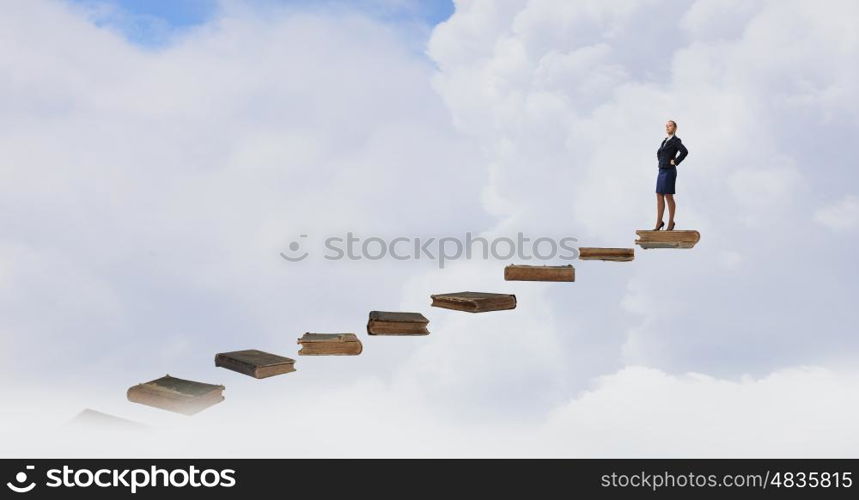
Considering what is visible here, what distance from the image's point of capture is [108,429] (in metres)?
8.16

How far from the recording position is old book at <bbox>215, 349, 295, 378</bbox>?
988 centimetres

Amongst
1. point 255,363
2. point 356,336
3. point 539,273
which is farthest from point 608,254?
point 255,363

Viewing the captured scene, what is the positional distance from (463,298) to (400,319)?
1.26 metres

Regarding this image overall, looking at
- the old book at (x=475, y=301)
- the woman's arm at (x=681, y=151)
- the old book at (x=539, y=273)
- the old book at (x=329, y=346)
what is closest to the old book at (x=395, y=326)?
the old book at (x=329, y=346)

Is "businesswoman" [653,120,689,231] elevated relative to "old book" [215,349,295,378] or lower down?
elevated

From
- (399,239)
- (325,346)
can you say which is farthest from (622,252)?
(325,346)

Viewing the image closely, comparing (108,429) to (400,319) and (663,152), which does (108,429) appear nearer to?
(400,319)

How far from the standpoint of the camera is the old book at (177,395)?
894cm

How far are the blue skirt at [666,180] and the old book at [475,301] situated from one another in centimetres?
329

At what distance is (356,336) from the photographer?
A: 1086cm

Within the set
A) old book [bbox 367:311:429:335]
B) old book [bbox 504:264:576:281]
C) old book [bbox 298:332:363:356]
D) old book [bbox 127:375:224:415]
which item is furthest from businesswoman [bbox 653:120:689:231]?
old book [bbox 127:375:224:415]

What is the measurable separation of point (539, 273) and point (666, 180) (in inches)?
110

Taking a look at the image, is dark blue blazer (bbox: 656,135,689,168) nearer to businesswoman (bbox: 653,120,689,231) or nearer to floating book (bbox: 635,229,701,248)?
businesswoman (bbox: 653,120,689,231)

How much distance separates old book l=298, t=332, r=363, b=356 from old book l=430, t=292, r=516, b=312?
2019 millimetres
